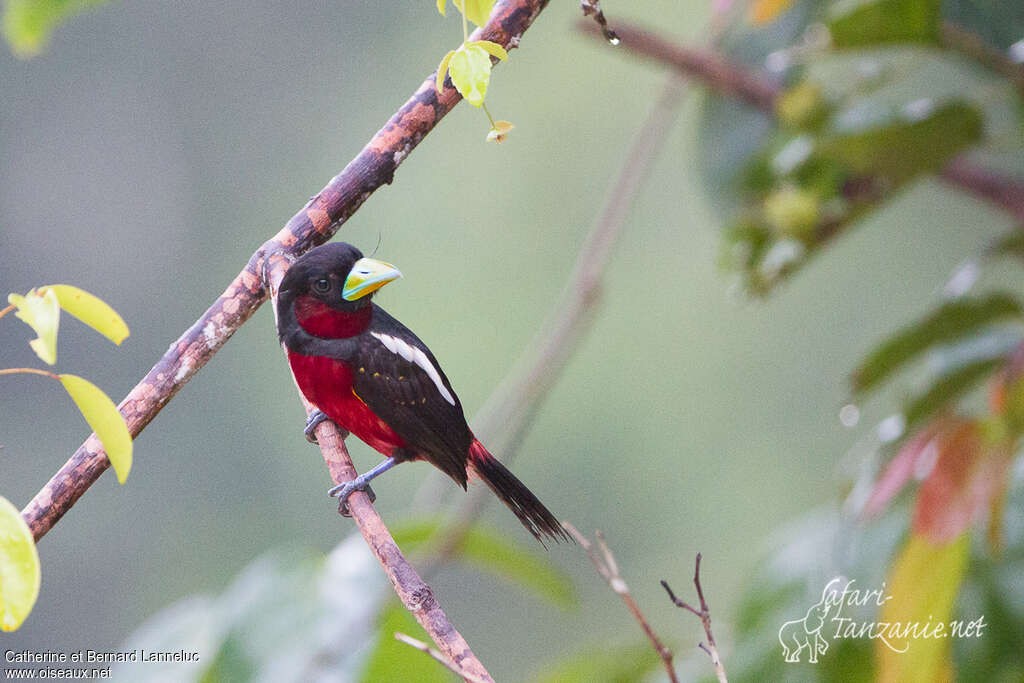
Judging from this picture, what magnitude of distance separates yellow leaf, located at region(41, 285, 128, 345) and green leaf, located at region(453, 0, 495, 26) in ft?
0.74

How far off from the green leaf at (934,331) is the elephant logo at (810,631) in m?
0.30

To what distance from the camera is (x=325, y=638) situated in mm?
1200

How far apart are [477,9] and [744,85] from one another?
127 cm

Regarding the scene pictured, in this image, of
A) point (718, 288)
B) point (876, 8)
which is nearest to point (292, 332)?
point (876, 8)

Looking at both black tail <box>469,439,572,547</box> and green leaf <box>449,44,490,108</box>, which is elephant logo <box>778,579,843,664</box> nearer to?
black tail <box>469,439,572,547</box>

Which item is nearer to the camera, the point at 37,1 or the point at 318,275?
the point at 318,275

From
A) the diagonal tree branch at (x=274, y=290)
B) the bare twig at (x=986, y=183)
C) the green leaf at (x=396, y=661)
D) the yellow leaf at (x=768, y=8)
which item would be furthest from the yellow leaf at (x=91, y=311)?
the bare twig at (x=986, y=183)

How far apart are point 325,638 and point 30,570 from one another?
84cm

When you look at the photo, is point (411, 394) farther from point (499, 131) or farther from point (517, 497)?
point (499, 131)

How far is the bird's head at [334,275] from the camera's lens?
0.59m

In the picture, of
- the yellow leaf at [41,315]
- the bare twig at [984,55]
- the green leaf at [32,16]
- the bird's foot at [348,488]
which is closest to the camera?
the yellow leaf at [41,315]

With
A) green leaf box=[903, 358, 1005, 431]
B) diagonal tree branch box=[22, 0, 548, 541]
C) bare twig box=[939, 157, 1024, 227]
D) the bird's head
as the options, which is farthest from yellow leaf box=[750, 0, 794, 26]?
the bird's head

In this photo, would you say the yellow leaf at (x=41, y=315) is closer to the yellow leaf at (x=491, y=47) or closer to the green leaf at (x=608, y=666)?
the yellow leaf at (x=491, y=47)

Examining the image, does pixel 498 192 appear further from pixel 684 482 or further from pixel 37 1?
pixel 37 1
